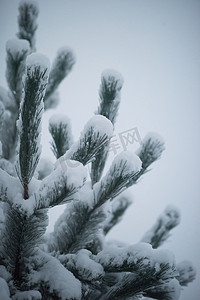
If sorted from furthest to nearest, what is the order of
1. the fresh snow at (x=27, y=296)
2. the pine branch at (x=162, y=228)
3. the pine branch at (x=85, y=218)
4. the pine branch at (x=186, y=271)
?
the pine branch at (x=162, y=228)
the pine branch at (x=186, y=271)
the pine branch at (x=85, y=218)
the fresh snow at (x=27, y=296)

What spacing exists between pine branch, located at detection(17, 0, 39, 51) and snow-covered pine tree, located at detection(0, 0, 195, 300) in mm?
1730

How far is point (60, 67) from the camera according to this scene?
2580 millimetres

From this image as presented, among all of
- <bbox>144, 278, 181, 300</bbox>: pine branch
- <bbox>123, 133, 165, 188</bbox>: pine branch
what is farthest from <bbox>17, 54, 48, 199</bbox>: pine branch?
<bbox>144, 278, 181, 300</bbox>: pine branch

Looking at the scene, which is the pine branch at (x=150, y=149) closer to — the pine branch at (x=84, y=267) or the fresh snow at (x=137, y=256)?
the fresh snow at (x=137, y=256)

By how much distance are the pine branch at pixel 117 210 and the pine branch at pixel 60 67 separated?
1630mm

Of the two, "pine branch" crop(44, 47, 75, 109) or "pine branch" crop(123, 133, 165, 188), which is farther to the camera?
"pine branch" crop(44, 47, 75, 109)

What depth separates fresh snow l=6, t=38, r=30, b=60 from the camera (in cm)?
205

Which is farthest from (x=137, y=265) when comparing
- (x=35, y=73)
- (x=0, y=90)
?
(x=0, y=90)

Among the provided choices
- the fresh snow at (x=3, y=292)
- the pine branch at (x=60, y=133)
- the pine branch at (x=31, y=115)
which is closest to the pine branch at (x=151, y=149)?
the pine branch at (x=60, y=133)

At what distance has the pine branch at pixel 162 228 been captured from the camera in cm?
223

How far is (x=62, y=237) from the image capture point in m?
1.40

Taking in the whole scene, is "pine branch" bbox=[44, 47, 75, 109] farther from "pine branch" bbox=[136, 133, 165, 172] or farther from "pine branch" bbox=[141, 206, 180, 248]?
"pine branch" bbox=[141, 206, 180, 248]

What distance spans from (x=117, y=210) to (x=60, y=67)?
1.90 meters

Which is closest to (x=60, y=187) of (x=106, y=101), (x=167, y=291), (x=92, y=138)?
(x=92, y=138)
